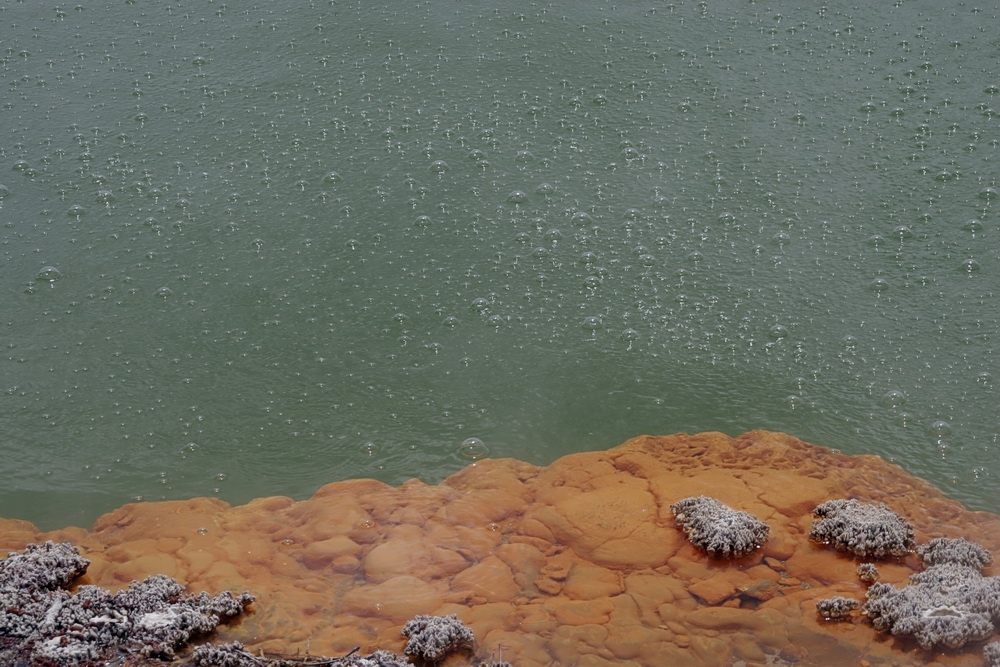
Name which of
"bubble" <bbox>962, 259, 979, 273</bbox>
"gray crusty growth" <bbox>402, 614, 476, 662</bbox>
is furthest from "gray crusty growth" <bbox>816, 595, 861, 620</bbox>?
"bubble" <bbox>962, 259, 979, 273</bbox>

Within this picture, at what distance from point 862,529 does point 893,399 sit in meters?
2.05

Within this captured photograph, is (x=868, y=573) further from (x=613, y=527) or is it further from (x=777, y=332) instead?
(x=777, y=332)

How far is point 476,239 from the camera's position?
37.2 feet

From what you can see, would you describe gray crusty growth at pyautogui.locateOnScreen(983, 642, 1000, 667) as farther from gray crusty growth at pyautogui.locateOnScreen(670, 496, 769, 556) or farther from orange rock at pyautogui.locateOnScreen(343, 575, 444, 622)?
orange rock at pyautogui.locateOnScreen(343, 575, 444, 622)

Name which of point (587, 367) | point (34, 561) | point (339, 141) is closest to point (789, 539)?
point (587, 367)

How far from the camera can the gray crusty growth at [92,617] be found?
7.07 metres

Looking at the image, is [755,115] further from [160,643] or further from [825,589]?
[160,643]

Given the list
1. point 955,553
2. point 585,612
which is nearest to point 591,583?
point 585,612

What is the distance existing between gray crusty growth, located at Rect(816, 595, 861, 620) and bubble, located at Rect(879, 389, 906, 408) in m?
2.70

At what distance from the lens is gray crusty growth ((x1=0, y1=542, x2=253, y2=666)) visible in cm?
707

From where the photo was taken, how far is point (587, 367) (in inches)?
394

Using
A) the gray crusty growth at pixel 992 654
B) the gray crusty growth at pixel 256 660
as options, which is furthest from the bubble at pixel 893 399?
the gray crusty growth at pixel 256 660

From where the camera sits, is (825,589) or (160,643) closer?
(160,643)

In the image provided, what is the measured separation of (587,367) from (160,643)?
467 centimetres
